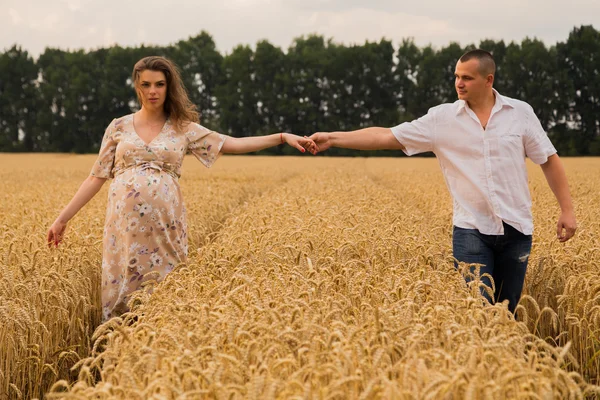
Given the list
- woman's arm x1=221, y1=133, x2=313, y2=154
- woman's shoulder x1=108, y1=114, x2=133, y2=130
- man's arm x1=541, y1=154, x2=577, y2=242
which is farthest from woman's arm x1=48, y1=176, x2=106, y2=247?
man's arm x1=541, y1=154, x2=577, y2=242

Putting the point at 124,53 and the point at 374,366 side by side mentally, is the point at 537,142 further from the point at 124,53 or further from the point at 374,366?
the point at 124,53

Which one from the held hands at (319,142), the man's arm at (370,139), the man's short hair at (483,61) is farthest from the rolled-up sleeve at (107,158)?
the man's short hair at (483,61)

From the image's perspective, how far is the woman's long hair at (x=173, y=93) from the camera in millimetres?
5352

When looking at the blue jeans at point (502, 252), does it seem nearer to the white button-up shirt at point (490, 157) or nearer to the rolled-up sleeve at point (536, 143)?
the white button-up shirt at point (490, 157)

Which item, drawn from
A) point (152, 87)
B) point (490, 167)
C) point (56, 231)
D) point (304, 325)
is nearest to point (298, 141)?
point (152, 87)

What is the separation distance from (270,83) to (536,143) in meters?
64.2

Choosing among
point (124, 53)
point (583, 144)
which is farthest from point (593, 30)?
point (124, 53)

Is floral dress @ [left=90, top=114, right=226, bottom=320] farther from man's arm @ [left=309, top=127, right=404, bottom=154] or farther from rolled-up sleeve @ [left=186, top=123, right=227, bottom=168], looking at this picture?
man's arm @ [left=309, top=127, right=404, bottom=154]

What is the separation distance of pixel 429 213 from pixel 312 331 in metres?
7.86

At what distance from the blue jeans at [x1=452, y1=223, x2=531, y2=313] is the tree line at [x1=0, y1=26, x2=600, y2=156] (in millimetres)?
56101

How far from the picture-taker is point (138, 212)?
17.3ft

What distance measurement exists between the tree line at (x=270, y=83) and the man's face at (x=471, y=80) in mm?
56123

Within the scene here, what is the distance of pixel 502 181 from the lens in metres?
4.92

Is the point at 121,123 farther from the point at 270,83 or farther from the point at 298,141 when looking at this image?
the point at 270,83
